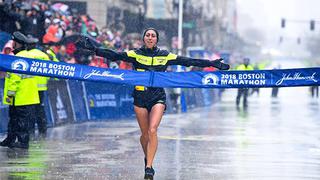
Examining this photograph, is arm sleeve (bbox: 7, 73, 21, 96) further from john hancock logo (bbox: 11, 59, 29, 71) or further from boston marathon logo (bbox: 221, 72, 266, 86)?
boston marathon logo (bbox: 221, 72, 266, 86)

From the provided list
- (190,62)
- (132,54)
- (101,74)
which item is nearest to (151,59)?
(132,54)

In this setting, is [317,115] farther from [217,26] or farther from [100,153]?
[217,26]

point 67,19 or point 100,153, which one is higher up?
point 67,19

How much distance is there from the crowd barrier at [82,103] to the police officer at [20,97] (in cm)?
245

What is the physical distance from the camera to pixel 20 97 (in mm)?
14227

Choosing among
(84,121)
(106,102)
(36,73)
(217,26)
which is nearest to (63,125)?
(84,121)

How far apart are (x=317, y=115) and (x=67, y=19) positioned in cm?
804

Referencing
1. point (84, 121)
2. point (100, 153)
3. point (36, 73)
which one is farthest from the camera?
point (84, 121)

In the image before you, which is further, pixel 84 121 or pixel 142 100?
pixel 84 121

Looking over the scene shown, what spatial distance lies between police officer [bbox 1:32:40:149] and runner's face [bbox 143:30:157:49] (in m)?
3.68

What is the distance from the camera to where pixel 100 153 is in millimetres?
13953

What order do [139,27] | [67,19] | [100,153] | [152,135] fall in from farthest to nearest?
[139,27], [67,19], [100,153], [152,135]

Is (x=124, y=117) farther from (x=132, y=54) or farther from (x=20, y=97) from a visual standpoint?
(x=132, y=54)

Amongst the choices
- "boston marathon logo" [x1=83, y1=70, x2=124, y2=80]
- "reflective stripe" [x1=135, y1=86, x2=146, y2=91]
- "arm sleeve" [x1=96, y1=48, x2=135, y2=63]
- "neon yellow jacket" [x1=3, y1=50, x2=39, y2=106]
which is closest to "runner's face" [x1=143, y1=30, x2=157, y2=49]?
"arm sleeve" [x1=96, y1=48, x2=135, y2=63]
